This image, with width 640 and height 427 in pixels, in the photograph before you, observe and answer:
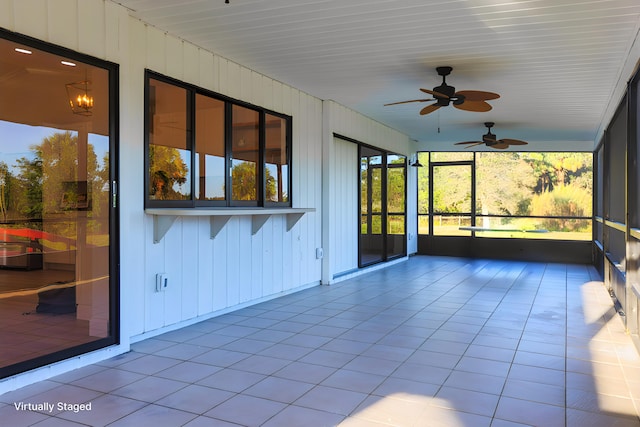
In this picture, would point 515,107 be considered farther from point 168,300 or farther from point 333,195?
point 168,300

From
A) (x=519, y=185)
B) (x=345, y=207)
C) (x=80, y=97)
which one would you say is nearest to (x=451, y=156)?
(x=519, y=185)

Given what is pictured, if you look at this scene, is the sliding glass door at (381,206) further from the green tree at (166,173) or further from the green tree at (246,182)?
the green tree at (166,173)

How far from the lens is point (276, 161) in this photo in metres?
6.00

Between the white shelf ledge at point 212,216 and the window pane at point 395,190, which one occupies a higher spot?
the window pane at point 395,190

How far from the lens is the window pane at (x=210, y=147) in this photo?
4.77 m

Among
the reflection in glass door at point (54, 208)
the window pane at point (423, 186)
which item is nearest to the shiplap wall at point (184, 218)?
the reflection in glass door at point (54, 208)

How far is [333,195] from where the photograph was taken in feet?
24.4

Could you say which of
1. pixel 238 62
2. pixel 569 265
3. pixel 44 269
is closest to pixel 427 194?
pixel 569 265

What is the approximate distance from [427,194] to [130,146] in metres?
8.80

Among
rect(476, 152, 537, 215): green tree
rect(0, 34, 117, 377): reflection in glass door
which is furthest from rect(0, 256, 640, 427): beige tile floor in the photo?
rect(476, 152, 537, 215): green tree

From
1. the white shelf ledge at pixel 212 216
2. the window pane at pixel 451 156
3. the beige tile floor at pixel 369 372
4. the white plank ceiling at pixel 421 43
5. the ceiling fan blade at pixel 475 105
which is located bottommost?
the beige tile floor at pixel 369 372

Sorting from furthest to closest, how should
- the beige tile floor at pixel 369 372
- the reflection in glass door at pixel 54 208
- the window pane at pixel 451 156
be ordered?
the window pane at pixel 451 156 < the reflection in glass door at pixel 54 208 < the beige tile floor at pixel 369 372

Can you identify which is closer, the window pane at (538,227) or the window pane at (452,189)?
the window pane at (538,227)

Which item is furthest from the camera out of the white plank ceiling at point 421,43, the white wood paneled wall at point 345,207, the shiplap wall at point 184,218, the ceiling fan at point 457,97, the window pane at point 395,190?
the window pane at point 395,190
